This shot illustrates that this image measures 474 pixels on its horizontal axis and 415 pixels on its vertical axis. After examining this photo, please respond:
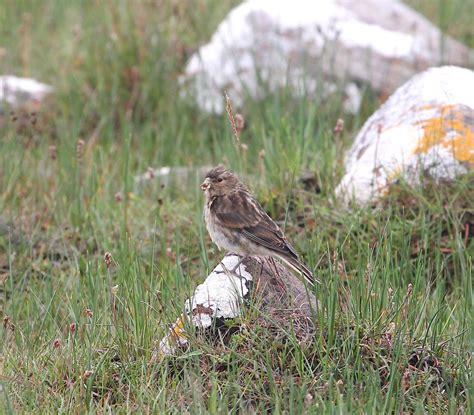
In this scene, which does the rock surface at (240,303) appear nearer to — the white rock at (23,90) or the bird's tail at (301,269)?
the bird's tail at (301,269)

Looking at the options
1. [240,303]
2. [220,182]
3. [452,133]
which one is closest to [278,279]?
[240,303]

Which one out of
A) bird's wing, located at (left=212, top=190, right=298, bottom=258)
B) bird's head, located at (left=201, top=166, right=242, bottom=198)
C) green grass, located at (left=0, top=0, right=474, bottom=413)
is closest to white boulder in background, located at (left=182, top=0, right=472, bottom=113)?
green grass, located at (left=0, top=0, right=474, bottom=413)

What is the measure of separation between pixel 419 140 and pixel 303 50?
8.80 ft

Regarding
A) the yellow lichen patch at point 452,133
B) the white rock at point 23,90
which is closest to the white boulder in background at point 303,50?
the white rock at point 23,90

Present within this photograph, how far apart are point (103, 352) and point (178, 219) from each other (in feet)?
6.82

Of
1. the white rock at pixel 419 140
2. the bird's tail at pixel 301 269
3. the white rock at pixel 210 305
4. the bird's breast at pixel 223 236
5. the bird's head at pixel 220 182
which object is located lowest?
the white rock at pixel 210 305

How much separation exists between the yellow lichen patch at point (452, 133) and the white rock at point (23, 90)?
160 inches

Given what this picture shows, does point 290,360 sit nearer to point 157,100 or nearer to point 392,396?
point 392,396

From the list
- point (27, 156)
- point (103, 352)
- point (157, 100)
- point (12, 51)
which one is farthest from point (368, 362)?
point (12, 51)

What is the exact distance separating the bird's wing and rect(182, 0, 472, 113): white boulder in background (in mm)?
3370

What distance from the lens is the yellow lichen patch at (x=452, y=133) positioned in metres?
6.54

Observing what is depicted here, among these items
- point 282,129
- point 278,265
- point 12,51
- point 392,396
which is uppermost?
point 12,51

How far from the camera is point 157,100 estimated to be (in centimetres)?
931

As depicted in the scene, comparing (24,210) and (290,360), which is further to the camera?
(24,210)
